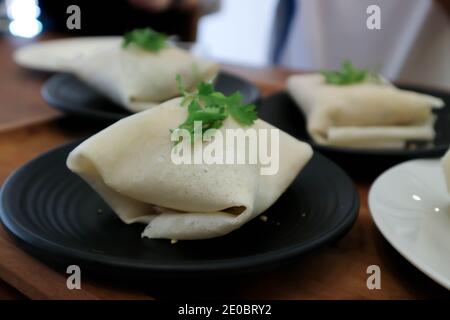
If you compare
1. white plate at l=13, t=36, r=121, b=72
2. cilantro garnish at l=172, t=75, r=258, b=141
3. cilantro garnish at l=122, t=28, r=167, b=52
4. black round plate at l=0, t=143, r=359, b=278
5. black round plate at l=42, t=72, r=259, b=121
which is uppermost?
cilantro garnish at l=172, t=75, r=258, b=141

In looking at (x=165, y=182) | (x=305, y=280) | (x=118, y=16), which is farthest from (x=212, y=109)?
(x=118, y=16)

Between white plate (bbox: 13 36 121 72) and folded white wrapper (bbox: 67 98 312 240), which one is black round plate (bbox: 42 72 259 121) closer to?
white plate (bbox: 13 36 121 72)

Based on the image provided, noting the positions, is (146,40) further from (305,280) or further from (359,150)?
(305,280)

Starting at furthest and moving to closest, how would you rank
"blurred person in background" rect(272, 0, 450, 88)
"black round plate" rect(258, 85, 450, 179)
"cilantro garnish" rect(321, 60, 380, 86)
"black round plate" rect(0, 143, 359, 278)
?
"blurred person in background" rect(272, 0, 450, 88)
"cilantro garnish" rect(321, 60, 380, 86)
"black round plate" rect(258, 85, 450, 179)
"black round plate" rect(0, 143, 359, 278)

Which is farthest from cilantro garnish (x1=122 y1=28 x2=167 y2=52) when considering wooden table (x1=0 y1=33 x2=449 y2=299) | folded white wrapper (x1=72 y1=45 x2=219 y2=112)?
wooden table (x1=0 y1=33 x2=449 y2=299)

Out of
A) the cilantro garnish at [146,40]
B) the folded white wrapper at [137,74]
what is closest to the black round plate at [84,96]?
the folded white wrapper at [137,74]
